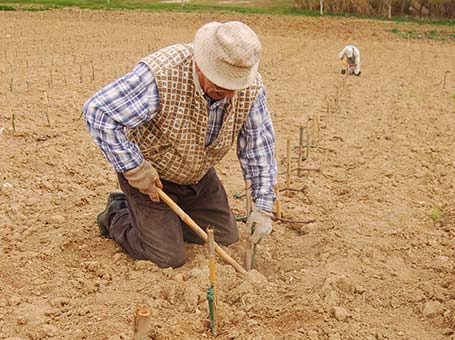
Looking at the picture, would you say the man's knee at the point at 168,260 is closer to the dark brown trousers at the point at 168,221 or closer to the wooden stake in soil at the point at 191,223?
the dark brown trousers at the point at 168,221

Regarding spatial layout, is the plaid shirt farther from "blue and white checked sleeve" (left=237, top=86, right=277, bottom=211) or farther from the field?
the field

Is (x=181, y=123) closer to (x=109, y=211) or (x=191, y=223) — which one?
(x=191, y=223)

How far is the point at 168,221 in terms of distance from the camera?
12.4ft

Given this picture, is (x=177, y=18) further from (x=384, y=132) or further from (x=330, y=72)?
(x=384, y=132)

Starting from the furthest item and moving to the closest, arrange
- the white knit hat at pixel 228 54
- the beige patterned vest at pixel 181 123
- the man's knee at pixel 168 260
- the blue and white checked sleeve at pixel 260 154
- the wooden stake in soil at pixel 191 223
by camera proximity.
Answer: the man's knee at pixel 168 260 < the blue and white checked sleeve at pixel 260 154 < the wooden stake in soil at pixel 191 223 < the beige patterned vest at pixel 181 123 < the white knit hat at pixel 228 54

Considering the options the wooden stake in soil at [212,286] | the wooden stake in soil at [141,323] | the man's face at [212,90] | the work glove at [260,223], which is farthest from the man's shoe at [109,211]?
the wooden stake in soil at [141,323]

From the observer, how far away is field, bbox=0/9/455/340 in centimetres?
302

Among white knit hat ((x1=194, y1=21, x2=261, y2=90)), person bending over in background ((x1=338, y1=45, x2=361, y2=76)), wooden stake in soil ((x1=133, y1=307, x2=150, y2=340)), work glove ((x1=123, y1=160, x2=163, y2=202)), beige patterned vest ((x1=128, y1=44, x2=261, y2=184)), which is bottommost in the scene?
person bending over in background ((x1=338, y1=45, x2=361, y2=76))

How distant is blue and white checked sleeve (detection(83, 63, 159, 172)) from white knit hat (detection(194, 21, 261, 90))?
34 centimetres

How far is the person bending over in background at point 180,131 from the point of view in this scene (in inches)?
116

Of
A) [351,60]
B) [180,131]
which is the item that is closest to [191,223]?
[180,131]

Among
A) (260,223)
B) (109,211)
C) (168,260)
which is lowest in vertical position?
(168,260)

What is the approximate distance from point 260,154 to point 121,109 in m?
0.89

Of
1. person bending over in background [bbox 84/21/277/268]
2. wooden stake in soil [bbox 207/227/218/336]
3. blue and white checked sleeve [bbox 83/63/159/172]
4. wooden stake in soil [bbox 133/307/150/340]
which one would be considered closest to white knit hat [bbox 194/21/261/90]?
person bending over in background [bbox 84/21/277/268]
